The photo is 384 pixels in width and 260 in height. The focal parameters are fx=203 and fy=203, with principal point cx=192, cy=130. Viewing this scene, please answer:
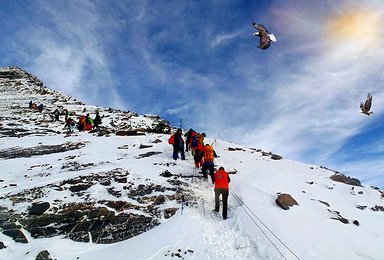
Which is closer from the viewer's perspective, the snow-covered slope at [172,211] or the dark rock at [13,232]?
the dark rock at [13,232]

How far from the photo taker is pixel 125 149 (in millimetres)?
15633

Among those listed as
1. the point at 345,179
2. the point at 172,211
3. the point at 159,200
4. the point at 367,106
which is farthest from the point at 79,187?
the point at 367,106

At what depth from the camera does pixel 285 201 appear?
8227mm

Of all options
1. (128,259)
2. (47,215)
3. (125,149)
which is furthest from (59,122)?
(128,259)

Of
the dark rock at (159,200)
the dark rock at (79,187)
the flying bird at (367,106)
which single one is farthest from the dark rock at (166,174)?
the flying bird at (367,106)

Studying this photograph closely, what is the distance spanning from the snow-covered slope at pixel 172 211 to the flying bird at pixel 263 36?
21.7 ft

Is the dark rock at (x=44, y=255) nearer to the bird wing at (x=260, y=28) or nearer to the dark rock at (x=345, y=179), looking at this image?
the bird wing at (x=260, y=28)

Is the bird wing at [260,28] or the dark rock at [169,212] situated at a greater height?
the bird wing at [260,28]

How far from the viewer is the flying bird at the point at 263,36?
29.7 ft

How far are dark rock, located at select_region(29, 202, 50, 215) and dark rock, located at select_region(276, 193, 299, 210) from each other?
8.60 metres

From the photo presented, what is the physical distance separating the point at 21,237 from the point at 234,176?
9349mm

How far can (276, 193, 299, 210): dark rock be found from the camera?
26.3ft

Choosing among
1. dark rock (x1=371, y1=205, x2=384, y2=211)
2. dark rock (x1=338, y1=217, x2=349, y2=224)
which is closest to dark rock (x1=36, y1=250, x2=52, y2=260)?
dark rock (x1=338, y1=217, x2=349, y2=224)

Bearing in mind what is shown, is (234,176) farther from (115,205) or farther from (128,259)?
(128,259)
